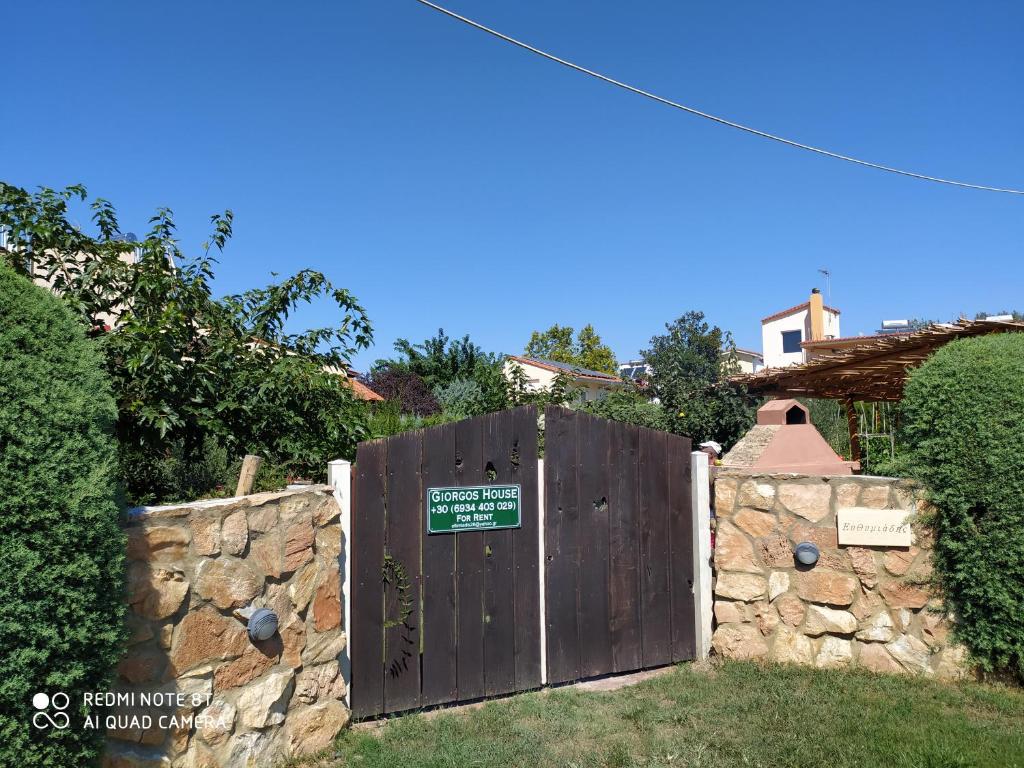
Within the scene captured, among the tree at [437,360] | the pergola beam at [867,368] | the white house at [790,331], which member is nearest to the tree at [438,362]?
the tree at [437,360]

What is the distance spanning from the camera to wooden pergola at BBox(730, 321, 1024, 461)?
19.3ft

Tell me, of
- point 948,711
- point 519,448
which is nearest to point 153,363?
point 519,448

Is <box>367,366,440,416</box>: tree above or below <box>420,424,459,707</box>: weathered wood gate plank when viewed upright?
above

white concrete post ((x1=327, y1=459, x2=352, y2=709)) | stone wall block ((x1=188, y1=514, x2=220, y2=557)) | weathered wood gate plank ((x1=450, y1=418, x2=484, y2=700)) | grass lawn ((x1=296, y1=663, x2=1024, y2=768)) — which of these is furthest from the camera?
weathered wood gate plank ((x1=450, y1=418, x2=484, y2=700))

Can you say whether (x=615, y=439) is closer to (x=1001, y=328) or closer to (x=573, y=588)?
(x=573, y=588)

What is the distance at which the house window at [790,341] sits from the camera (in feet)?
127

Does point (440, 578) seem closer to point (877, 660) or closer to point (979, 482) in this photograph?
point (877, 660)

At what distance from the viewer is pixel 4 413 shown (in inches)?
99.5

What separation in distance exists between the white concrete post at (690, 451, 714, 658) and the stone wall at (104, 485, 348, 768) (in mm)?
2968

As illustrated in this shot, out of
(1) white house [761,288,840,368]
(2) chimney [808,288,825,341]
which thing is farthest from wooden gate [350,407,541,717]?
(1) white house [761,288,840,368]

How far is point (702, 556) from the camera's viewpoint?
5742 millimetres

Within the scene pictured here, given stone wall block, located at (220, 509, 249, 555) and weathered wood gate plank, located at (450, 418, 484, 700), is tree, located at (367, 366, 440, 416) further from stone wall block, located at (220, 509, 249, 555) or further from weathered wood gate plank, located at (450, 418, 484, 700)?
stone wall block, located at (220, 509, 249, 555)

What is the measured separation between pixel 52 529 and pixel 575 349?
136 ft

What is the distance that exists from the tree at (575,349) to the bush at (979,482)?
36.6 m
